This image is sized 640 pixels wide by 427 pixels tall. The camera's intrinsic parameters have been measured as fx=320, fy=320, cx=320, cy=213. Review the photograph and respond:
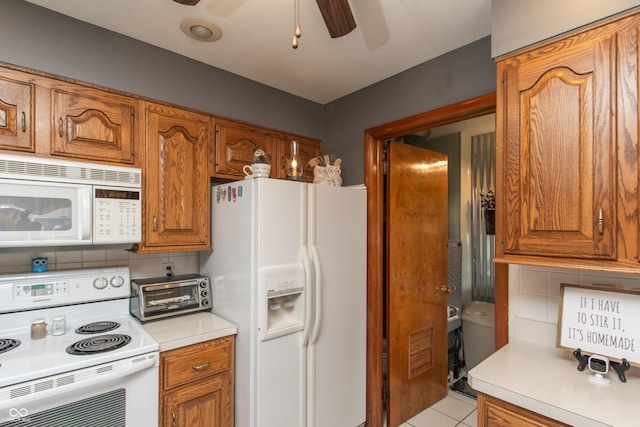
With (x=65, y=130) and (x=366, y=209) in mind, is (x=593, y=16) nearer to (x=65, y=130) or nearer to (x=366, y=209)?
(x=366, y=209)

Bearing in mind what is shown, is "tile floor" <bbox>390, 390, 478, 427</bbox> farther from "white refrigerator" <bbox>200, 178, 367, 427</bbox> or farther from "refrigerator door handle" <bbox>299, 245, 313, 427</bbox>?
"refrigerator door handle" <bbox>299, 245, 313, 427</bbox>

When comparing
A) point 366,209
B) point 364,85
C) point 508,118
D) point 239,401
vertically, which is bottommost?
point 239,401

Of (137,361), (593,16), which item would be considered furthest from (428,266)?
(137,361)

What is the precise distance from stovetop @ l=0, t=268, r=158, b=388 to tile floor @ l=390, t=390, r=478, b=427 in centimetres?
207

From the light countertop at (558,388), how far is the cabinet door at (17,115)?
227 cm

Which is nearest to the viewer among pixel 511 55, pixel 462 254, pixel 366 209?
pixel 511 55

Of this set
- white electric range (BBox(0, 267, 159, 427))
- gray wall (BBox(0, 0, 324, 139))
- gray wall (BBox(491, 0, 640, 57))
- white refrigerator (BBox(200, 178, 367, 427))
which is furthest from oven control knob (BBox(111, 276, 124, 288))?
gray wall (BBox(491, 0, 640, 57))

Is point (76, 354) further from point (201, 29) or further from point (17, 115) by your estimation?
point (201, 29)

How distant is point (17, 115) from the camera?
1504 mm

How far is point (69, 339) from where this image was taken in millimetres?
1605

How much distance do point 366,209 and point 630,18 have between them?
5.12 ft

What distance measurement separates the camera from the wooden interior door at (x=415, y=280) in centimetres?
238

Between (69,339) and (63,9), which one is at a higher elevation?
(63,9)

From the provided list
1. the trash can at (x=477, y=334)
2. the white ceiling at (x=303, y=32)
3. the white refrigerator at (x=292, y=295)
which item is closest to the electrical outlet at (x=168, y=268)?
the white refrigerator at (x=292, y=295)
